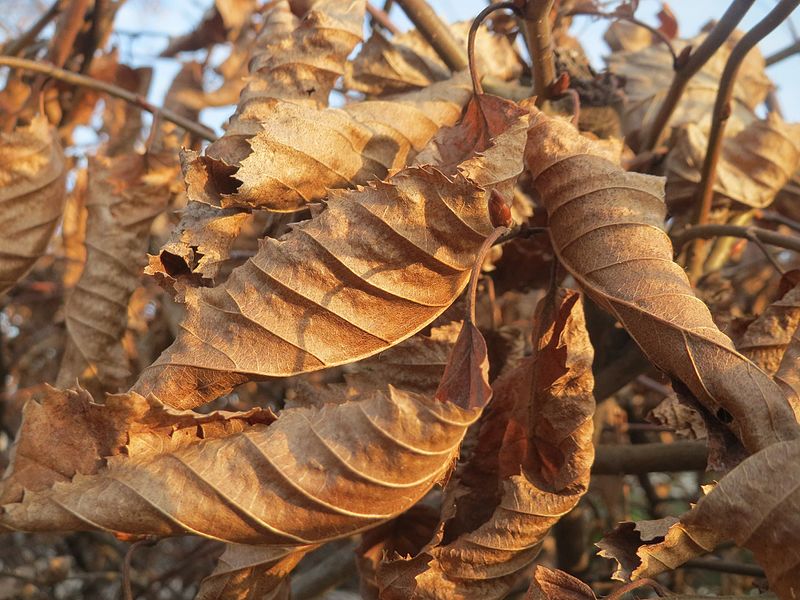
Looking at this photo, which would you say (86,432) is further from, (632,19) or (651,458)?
(632,19)

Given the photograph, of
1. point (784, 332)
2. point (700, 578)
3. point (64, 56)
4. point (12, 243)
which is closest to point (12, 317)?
point (64, 56)

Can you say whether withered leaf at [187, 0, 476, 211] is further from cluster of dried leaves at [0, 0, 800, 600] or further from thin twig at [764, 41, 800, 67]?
thin twig at [764, 41, 800, 67]

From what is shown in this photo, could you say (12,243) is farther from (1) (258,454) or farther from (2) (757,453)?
(2) (757,453)

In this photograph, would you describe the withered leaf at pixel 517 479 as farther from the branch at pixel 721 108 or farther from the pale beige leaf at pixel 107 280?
the pale beige leaf at pixel 107 280

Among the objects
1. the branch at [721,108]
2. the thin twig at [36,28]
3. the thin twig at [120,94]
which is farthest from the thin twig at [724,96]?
the thin twig at [36,28]

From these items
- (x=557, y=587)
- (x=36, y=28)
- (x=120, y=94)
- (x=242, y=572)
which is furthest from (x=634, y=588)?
(x=36, y=28)

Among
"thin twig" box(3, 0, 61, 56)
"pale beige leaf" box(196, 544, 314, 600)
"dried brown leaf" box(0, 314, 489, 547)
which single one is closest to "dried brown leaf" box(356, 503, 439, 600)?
"pale beige leaf" box(196, 544, 314, 600)
